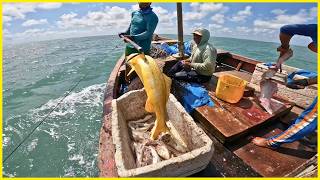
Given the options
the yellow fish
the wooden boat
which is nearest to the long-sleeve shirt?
the wooden boat

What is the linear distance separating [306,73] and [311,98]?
1.14 m

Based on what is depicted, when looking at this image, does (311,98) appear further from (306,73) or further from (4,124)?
(4,124)

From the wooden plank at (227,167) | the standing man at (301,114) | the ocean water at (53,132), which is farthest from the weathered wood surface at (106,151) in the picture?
the standing man at (301,114)

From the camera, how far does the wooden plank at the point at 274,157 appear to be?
3.05 metres

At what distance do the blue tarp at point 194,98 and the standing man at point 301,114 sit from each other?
1.25 meters

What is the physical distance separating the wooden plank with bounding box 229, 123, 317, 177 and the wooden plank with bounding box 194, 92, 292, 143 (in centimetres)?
27

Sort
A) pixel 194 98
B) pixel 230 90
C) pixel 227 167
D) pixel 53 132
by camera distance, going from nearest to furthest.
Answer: pixel 227 167, pixel 230 90, pixel 194 98, pixel 53 132

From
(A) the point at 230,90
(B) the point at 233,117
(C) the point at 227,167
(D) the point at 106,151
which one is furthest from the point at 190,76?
(D) the point at 106,151

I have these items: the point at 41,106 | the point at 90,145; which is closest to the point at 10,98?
the point at 41,106

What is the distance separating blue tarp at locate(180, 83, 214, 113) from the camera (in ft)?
14.3

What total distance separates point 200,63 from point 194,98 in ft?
3.18

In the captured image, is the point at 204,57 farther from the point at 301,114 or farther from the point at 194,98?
the point at 301,114

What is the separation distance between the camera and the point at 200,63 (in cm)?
493

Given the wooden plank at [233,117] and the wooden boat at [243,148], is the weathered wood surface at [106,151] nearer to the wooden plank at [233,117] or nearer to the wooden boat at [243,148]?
the wooden boat at [243,148]
